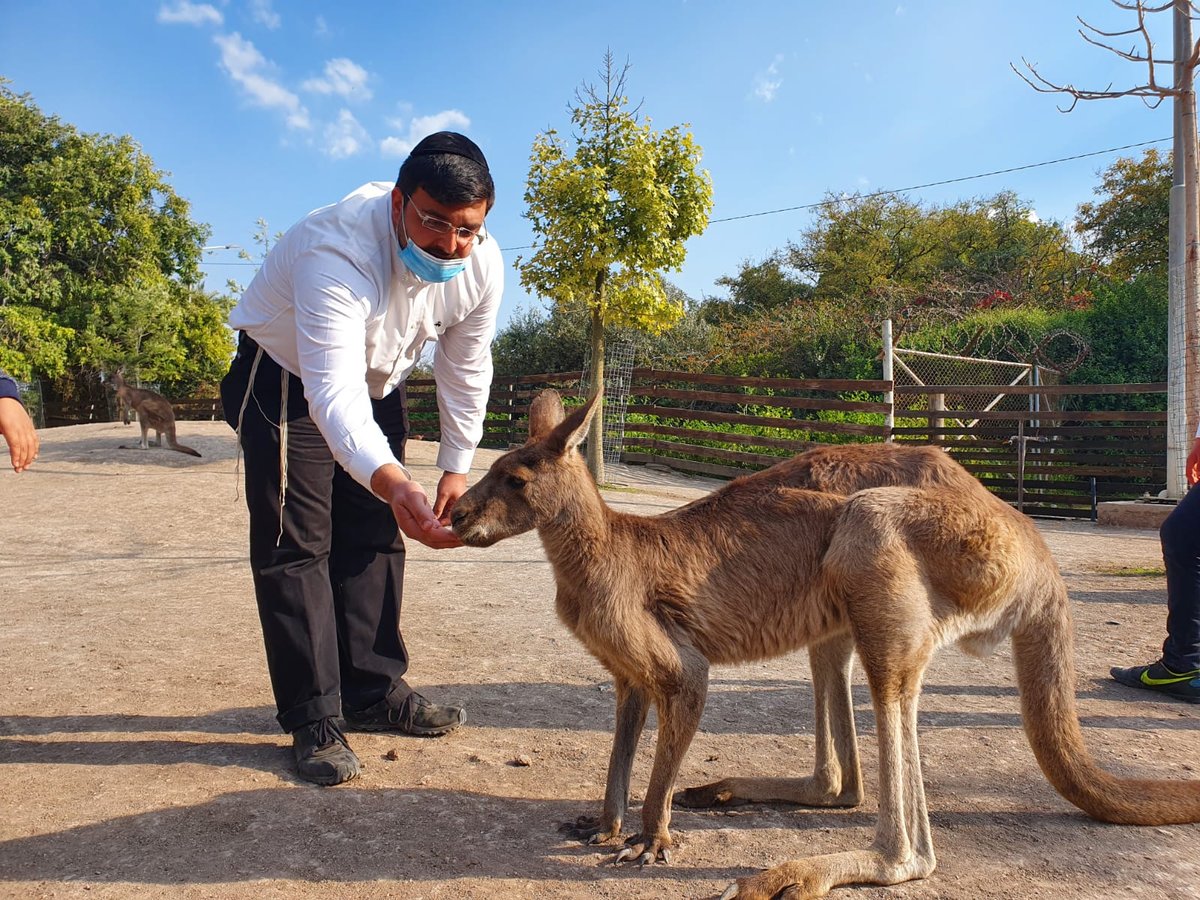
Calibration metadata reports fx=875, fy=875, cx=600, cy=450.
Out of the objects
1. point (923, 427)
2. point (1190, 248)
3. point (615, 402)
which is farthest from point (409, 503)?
point (615, 402)

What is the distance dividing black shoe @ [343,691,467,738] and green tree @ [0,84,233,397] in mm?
25491

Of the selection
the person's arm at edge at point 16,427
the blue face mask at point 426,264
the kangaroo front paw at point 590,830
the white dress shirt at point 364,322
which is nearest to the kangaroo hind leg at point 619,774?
the kangaroo front paw at point 590,830

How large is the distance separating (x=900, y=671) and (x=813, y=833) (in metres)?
0.73

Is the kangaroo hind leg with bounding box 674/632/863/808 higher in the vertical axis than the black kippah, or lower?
lower

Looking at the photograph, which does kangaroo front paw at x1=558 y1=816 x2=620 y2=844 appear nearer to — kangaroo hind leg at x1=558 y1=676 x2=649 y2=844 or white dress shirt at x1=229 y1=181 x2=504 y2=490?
kangaroo hind leg at x1=558 y1=676 x2=649 y2=844

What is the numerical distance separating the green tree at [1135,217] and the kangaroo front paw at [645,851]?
1055 inches

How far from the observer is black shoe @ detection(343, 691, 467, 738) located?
399 centimetres

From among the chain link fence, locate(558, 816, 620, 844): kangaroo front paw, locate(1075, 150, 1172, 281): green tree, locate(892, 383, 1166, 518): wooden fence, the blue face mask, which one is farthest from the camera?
locate(1075, 150, 1172, 281): green tree

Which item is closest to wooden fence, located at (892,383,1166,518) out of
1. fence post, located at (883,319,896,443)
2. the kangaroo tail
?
fence post, located at (883,319,896,443)

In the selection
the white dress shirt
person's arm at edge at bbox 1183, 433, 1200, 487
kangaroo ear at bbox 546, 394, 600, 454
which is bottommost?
person's arm at edge at bbox 1183, 433, 1200, 487

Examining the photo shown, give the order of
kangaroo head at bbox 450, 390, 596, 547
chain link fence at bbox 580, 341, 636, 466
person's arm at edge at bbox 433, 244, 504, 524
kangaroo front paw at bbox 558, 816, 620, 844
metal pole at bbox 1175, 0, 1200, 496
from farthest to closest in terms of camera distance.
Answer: chain link fence at bbox 580, 341, 636, 466
metal pole at bbox 1175, 0, 1200, 496
person's arm at edge at bbox 433, 244, 504, 524
kangaroo head at bbox 450, 390, 596, 547
kangaroo front paw at bbox 558, 816, 620, 844

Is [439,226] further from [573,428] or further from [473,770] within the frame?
[473,770]

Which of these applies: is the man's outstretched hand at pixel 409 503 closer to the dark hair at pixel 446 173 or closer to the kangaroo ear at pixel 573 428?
the kangaroo ear at pixel 573 428

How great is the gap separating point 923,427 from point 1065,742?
12.3 metres
